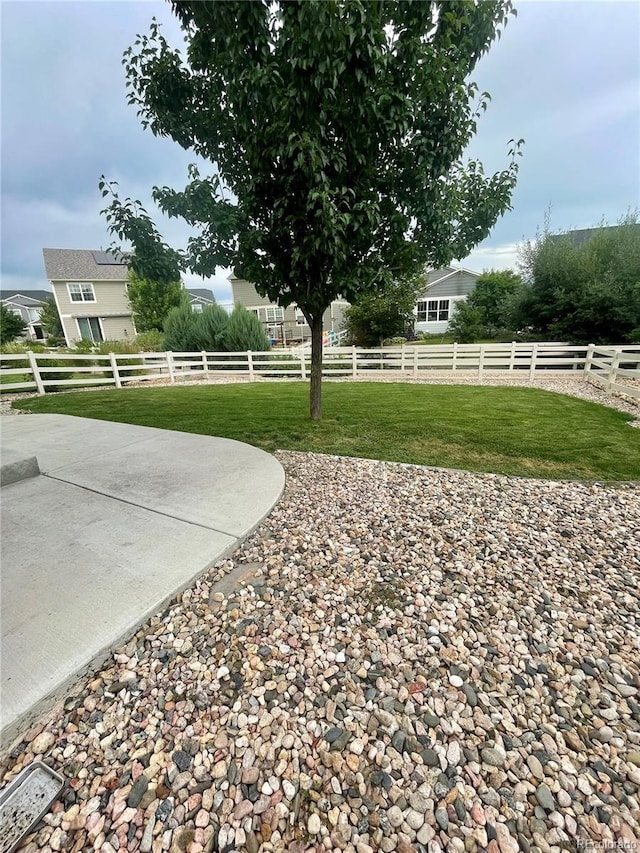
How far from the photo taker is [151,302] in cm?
2073

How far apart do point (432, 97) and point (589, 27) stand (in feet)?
7.64

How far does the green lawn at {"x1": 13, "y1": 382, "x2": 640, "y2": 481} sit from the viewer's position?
4.02 metres

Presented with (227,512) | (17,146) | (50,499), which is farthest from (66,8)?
(227,512)

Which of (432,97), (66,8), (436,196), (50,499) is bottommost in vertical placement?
(50,499)

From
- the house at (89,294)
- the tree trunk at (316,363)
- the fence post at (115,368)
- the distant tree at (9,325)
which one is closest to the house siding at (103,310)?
the house at (89,294)

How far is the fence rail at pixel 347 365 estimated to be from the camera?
9398mm

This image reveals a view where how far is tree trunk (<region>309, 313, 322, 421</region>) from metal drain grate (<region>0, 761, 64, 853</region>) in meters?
4.20

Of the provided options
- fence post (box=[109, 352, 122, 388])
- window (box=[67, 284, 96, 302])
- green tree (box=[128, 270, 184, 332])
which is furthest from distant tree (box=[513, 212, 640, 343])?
window (box=[67, 284, 96, 302])

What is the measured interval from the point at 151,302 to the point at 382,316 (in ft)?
48.1

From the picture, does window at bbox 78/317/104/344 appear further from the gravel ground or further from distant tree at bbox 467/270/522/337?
Result: the gravel ground

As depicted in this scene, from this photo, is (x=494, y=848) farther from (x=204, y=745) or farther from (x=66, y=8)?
(x=66, y=8)

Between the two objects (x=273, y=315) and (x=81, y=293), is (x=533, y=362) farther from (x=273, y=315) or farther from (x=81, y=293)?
(x=81, y=293)

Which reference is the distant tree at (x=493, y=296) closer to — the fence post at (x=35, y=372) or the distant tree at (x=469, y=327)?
the distant tree at (x=469, y=327)

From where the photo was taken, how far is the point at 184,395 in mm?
8516
